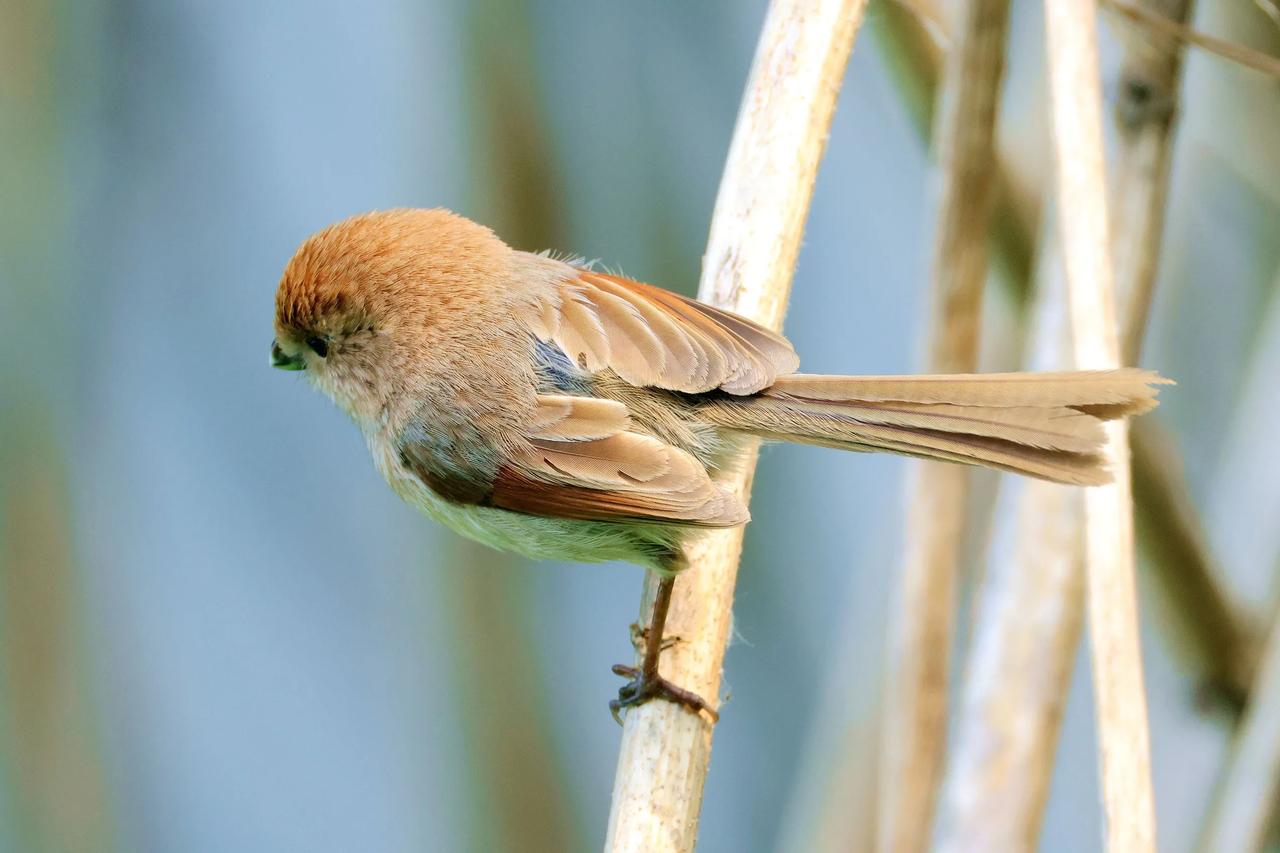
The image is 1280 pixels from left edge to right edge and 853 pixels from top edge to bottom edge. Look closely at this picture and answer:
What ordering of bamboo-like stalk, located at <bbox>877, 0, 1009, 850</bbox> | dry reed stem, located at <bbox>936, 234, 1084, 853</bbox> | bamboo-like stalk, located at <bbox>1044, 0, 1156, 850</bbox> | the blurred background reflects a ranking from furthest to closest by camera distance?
the blurred background, bamboo-like stalk, located at <bbox>877, 0, 1009, 850</bbox>, dry reed stem, located at <bbox>936, 234, 1084, 853</bbox>, bamboo-like stalk, located at <bbox>1044, 0, 1156, 850</bbox>

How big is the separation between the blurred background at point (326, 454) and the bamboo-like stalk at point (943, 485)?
842mm

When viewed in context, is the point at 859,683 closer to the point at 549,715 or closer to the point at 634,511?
the point at 549,715

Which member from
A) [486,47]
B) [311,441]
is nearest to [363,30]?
[486,47]

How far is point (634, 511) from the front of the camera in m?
1.48

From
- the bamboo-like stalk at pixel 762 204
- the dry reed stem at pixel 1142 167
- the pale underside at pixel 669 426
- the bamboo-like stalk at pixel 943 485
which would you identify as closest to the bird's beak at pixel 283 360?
the pale underside at pixel 669 426

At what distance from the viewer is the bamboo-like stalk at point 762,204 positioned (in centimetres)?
168

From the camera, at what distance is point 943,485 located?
2.16 metres

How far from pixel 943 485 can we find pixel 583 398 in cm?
90

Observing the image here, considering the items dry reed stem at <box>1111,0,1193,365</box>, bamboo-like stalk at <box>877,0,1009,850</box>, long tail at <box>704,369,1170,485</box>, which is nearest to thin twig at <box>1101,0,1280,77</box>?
dry reed stem at <box>1111,0,1193,365</box>

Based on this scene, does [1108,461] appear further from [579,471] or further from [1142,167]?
[1142,167]

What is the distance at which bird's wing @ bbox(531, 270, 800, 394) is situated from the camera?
1.58 m

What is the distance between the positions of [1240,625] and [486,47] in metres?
2.60

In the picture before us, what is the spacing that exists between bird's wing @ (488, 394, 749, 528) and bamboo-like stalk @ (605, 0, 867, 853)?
18 centimetres

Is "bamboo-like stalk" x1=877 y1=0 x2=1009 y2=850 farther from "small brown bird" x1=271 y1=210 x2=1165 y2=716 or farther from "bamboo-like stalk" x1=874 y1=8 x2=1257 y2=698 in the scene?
"small brown bird" x1=271 y1=210 x2=1165 y2=716
